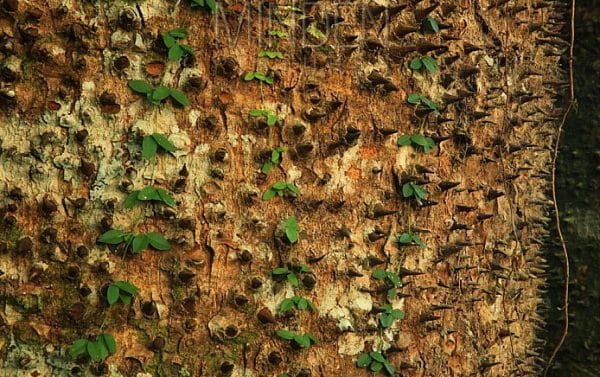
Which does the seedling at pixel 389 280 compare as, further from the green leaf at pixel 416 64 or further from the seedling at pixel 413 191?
the green leaf at pixel 416 64

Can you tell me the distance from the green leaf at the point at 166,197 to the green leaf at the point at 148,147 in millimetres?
95

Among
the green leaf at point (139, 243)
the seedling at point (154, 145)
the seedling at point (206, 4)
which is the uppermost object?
the seedling at point (206, 4)

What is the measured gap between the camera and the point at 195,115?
78.6 inches

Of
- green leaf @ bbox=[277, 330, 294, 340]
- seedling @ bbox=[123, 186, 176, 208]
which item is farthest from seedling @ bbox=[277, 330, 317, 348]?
seedling @ bbox=[123, 186, 176, 208]

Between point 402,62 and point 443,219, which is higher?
point 402,62

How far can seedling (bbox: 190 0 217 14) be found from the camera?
1997 millimetres

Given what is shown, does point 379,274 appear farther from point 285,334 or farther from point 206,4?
point 206,4

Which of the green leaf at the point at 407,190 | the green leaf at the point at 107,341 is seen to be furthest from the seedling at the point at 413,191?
the green leaf at the point at 107,341

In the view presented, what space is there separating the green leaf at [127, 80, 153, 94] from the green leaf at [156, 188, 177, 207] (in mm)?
274

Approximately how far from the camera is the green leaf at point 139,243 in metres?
1.91

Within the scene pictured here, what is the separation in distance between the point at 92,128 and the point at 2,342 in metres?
0.61

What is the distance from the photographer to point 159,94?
76.8 inches

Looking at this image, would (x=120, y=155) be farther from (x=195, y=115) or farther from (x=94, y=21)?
(x=94, y=21)

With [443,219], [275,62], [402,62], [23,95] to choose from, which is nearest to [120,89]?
[23,95]
